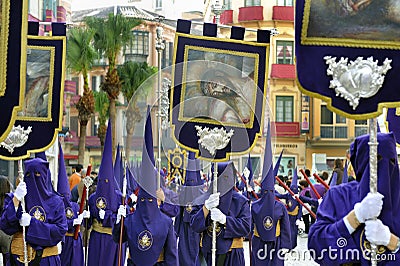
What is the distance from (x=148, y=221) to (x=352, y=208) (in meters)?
3.51

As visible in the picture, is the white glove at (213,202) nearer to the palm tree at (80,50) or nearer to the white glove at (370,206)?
the white glove at (370,206)

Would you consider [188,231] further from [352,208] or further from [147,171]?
[352,208]

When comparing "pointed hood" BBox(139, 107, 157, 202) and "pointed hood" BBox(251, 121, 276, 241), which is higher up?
"pointed hood" BBox(139, 107, 157, 202)

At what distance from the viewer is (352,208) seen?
252 inches

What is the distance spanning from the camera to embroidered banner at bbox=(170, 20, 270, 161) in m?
10.9

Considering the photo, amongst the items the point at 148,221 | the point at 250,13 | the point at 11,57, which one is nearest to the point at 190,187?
the point at 148,221

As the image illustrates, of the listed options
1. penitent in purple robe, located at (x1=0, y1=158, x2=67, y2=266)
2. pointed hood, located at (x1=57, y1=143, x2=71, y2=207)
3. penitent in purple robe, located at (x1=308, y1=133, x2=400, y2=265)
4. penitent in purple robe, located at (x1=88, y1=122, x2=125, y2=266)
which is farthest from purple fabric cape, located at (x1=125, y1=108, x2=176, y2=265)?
penitent in purple robe, located at (x1=88, y1=122, x2=125, y2=266)

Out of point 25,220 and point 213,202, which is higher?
point 213,202

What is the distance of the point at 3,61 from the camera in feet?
21.4

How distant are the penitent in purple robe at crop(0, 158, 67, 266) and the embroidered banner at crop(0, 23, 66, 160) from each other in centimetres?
44

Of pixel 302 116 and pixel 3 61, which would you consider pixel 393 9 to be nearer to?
pixel 3 61

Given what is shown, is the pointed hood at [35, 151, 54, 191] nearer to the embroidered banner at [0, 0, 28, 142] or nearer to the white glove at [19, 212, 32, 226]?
the white glove at [19, 212, 32, 226]

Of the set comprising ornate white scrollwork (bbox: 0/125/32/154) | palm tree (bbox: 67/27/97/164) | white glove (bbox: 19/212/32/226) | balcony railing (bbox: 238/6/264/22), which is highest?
balcony railing (bbox: 238/6/264/22)

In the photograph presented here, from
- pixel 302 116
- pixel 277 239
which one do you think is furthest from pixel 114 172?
pixel 302 116
